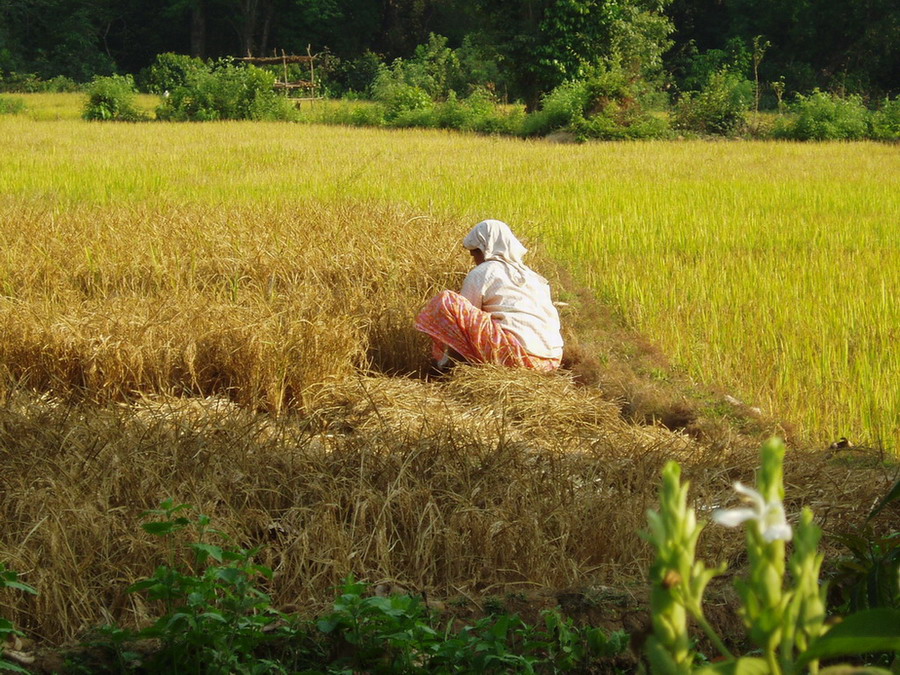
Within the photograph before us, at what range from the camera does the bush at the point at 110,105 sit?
2077 centimetres

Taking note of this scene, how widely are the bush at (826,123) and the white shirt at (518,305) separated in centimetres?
1338

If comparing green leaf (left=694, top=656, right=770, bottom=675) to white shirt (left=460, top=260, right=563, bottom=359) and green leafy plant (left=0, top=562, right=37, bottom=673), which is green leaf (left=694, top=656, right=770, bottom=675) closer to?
green leafy plant (left=0, top=562, right=37, bottom=673)

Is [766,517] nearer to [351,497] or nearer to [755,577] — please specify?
[755,577]

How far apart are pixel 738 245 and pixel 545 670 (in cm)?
609

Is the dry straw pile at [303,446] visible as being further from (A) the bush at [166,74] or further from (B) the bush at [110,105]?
(A) the bush at [166,74]

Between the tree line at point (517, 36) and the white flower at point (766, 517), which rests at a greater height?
the tree line at point (517, 36)

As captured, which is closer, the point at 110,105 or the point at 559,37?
the point at 559,37

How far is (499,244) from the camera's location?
15.7 ft

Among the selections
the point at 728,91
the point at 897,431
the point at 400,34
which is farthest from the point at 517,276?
the point at 400,34

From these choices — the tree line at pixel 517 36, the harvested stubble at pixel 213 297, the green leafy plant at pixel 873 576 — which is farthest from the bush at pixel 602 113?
the green leafy plant at pixel 873 576

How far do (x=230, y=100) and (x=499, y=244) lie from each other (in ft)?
57.5

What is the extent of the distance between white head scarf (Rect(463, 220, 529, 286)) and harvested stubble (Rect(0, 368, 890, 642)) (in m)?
1.07

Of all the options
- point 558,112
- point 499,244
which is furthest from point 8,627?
point 558,112

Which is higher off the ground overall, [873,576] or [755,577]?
[755,577]
